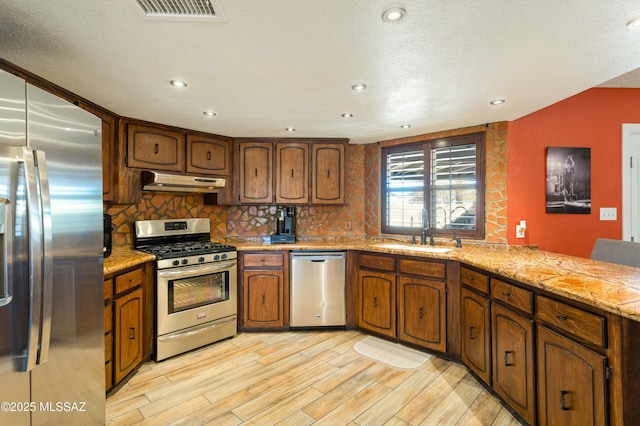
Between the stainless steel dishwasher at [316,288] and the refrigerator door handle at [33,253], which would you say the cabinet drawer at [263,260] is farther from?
the refrigerator door handle at [33,253]

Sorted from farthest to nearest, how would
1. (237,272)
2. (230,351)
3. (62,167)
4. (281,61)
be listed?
(237,272)
(230,351)
(281,61)
(62,167)

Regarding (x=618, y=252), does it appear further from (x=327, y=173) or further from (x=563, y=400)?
(x=327, y=173)

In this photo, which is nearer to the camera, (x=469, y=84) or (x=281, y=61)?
(x=281, y=61)

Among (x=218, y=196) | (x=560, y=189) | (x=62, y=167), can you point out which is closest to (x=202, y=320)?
(x=218, y=196)

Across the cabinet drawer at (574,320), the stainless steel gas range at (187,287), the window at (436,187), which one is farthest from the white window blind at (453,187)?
the stainless steel gas range at (187,287)

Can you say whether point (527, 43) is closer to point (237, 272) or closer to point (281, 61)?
point (281, 61)

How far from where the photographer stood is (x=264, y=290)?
321 cm

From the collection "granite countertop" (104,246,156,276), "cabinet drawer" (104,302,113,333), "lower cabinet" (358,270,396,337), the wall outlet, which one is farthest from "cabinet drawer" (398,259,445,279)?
"cabinet drawer" (104,302,113,333)

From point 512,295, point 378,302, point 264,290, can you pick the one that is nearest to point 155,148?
point 264,290

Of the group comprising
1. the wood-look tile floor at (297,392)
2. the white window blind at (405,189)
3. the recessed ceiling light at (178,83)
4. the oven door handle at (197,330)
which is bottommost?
the wood-look tile floor at (297,392)

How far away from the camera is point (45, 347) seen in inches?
46.8

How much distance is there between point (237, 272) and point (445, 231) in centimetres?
238

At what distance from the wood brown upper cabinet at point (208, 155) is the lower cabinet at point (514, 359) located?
9.92 ft

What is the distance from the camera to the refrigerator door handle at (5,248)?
105cm
